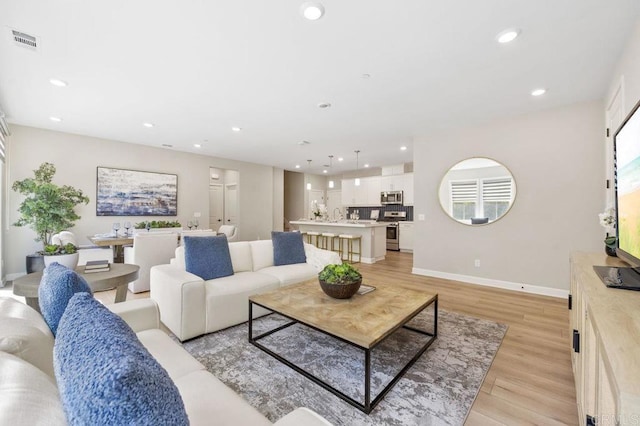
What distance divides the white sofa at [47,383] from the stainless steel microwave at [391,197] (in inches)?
294

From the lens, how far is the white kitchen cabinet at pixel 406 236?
772cm

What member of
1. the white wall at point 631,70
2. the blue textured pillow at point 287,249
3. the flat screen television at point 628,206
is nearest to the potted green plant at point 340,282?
the blue textured pillow at point 287,249

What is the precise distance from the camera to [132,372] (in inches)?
18.9

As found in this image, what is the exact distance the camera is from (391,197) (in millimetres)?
8328

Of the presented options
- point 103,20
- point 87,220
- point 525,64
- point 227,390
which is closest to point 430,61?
point 525,64

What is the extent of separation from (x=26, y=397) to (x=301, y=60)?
2771mm

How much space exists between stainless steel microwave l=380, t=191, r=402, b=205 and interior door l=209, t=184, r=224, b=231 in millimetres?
5273

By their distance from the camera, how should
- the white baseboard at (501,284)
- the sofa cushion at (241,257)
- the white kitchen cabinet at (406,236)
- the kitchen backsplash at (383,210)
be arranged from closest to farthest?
the sofa cushion at (241,257) < the white baseboard at (501,284) < the white kitchen cabinet at (406,236) < the kitchen backsplash at (383,210)

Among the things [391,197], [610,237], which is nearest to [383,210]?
[391,197]

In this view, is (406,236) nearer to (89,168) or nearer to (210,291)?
(210,291)

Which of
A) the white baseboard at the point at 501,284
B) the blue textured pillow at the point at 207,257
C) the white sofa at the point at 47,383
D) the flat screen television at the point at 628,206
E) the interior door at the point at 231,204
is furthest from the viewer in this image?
the interior door at the point at 231,204

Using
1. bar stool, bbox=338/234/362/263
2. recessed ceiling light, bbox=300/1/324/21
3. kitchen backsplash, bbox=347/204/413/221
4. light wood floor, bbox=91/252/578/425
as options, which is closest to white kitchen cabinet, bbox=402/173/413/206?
kitchen backsplash, bbox=347/204/413/221

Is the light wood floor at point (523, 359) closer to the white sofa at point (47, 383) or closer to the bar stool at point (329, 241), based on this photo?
the white sofa at point (47, 383)

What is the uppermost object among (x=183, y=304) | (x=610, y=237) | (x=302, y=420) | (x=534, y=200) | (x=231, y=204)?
(x=231, y=204)
